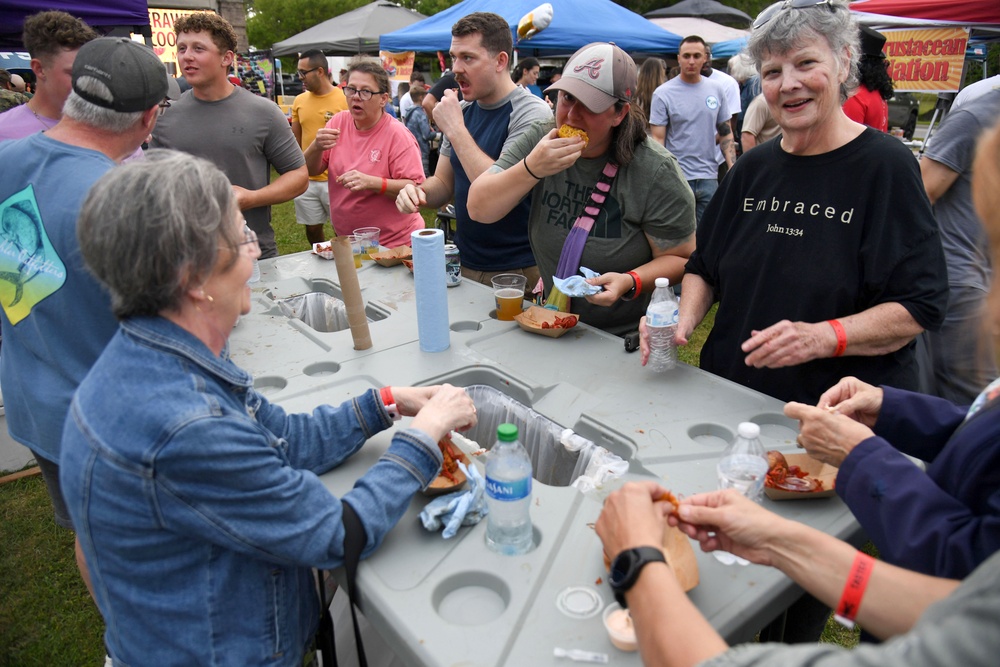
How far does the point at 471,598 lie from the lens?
137 cm

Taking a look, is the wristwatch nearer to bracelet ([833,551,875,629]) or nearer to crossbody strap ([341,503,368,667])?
bracelet ([833,551,875,629])

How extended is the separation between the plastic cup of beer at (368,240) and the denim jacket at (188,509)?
2390 millimetres

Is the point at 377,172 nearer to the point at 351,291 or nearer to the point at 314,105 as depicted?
the point at 351,291

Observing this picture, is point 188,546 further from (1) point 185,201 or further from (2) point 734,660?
(2) point 734,660

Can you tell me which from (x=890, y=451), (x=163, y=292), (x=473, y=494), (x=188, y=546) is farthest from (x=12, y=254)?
(x=890, y=451)

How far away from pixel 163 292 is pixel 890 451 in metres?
1.52

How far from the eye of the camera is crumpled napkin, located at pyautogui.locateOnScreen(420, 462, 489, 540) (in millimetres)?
1511

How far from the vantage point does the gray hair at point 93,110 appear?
202cm

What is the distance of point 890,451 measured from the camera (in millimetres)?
1320

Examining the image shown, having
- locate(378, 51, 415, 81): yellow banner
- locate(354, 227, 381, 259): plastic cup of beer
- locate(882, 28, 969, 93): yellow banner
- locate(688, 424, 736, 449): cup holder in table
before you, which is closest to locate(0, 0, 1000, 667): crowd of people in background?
locate(688, 424, 736, 449): cup holder in table

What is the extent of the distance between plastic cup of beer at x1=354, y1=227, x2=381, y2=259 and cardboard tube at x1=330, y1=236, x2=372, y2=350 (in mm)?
1261

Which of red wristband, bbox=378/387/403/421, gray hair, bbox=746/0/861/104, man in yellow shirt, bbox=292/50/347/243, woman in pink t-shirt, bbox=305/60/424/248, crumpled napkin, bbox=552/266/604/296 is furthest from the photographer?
man in yellow shirt, bbox=292/50/347/243

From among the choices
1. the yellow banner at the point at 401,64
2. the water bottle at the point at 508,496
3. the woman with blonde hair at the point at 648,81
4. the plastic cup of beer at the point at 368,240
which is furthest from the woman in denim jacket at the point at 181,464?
the yellow banner at the point at 401,64

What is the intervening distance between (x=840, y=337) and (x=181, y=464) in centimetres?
176
